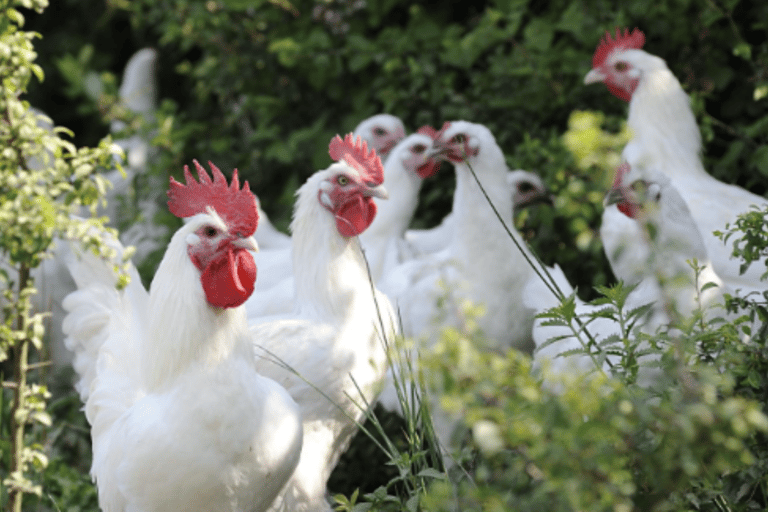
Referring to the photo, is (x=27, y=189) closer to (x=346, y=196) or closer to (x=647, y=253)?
(x=346, y=196)

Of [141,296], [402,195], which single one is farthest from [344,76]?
[141,296]

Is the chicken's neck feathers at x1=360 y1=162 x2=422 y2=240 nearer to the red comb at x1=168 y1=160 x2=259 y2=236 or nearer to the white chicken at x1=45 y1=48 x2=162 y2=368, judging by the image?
the white chicken at x1=45 y1=48 x2=162 y2=368

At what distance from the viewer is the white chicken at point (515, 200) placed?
473cm

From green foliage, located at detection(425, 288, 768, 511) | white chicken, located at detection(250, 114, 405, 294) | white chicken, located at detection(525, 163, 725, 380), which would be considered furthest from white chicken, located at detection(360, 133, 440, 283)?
green foliage, located at detection(425, 288, 768, 511)

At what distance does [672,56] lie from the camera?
519cm

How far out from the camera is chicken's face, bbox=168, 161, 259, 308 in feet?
7.98

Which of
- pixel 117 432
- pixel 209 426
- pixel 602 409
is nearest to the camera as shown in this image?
pixel 602 409

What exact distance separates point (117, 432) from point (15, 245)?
2.04ft

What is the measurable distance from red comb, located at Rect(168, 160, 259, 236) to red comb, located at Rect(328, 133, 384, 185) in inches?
27.8

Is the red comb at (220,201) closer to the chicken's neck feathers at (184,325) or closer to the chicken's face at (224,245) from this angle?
the chicken's face at (224,245)

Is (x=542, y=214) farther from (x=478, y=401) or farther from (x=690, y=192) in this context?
(x=478, y=401)

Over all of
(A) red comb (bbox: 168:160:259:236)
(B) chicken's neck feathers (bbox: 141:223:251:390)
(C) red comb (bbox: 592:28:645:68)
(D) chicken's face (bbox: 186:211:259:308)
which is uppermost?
(C) red comb (bbox: 592:28:645:68)

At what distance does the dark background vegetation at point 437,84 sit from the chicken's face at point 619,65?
0.24m

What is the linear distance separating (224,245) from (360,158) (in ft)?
3.21
